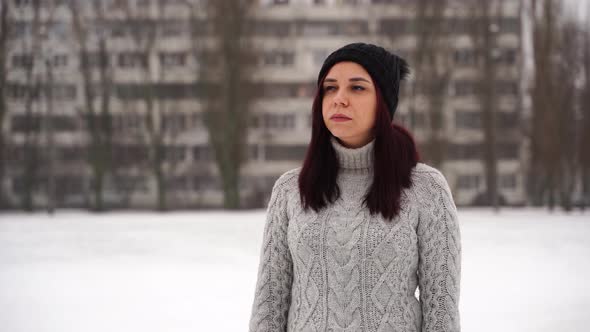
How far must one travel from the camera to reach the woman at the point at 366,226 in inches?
75.8

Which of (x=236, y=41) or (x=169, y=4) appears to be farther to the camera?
(x=169, y=4)

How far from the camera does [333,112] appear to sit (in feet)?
6.44

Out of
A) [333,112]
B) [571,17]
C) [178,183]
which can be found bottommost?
[178,183]

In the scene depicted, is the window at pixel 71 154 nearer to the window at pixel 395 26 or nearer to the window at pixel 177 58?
the window at pixel 177 58

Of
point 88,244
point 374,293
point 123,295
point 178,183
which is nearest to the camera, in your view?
point 374,293

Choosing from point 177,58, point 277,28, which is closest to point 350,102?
point 177,58

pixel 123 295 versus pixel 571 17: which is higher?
pixel 571 17

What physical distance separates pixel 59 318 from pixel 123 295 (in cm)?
125

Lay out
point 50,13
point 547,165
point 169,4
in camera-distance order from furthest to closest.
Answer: point 169,4 → point 50,13 → point 547,165

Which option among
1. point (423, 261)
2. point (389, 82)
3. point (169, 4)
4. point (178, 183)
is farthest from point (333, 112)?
point (178, 183)

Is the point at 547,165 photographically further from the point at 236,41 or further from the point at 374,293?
the point at 374,293

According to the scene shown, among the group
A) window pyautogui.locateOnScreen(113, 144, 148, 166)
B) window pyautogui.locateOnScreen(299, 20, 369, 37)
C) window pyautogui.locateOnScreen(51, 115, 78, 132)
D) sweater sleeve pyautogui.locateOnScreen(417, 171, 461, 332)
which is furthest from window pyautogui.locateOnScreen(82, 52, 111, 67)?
sweater sleeve pyautogui.locateOnScreen(417, 171, 461, 332)

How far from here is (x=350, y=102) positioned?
76.7 inches

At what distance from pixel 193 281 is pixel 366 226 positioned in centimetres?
685
